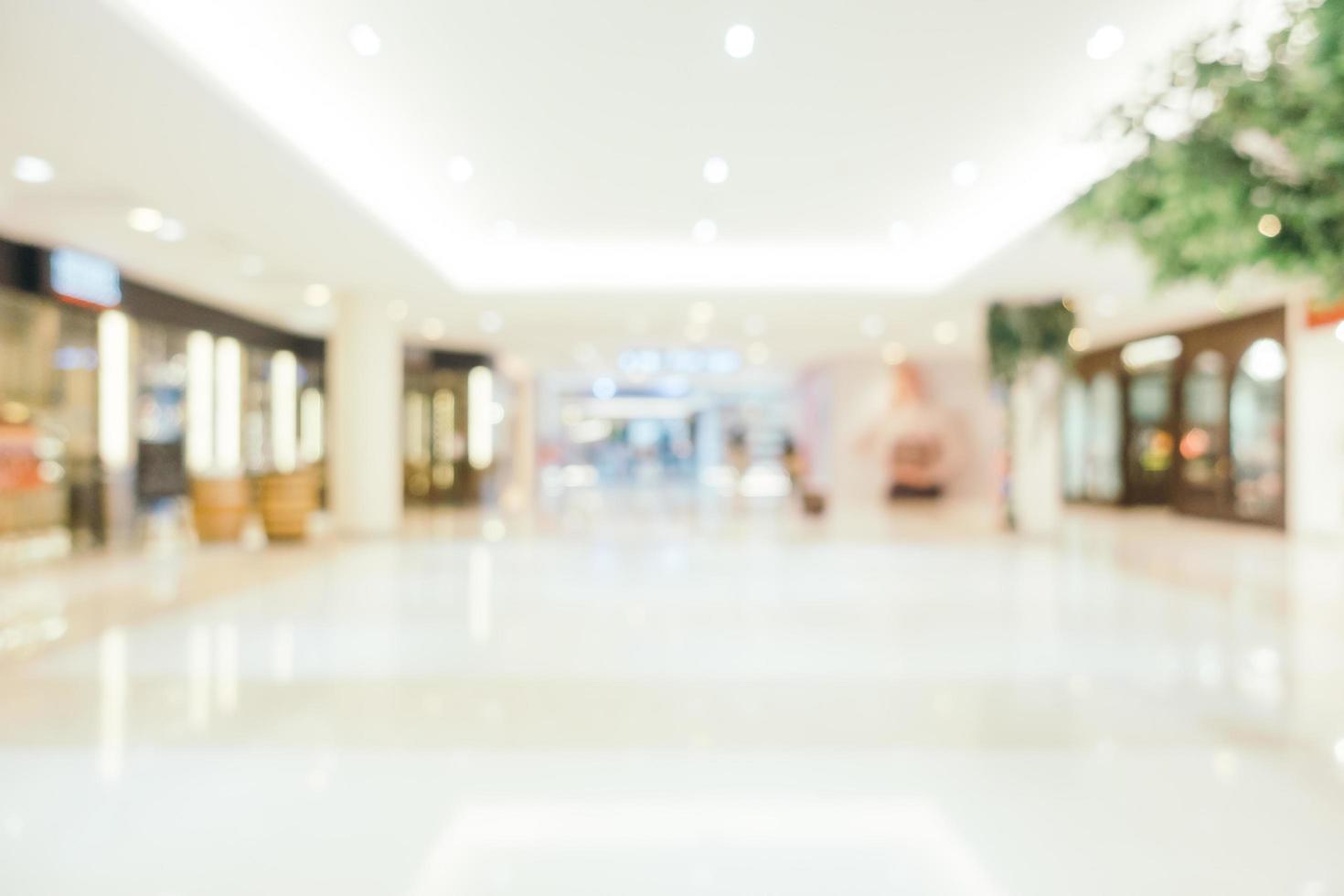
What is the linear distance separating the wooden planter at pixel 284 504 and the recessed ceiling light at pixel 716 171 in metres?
6.29

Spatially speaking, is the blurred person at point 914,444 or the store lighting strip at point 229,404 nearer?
the store lighting strip at point 229,404

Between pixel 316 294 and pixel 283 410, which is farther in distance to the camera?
pixel 283 410

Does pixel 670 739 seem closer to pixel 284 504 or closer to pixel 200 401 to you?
pixel 284 504

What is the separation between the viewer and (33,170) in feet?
23.0

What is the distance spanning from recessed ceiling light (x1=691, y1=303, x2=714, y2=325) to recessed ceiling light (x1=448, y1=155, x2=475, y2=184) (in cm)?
522

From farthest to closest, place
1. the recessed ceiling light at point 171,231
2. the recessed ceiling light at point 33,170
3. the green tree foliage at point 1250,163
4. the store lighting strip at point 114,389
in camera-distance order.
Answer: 1. the store lighting strip at point 114,389
2. the recessed ceiling light at point 171,231
3. the recessed ceiling light at point 33,170
4. the green tree foliage at point 1250,163

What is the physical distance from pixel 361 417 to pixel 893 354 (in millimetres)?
12301

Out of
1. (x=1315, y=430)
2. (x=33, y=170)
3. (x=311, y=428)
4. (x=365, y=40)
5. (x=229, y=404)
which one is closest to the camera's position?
(x=365, y=40)

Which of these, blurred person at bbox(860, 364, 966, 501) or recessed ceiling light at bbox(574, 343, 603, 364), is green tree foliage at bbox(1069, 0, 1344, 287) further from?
blurred person at bbox(860, 364, 966, 501)

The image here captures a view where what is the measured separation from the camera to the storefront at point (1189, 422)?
13.9 meters

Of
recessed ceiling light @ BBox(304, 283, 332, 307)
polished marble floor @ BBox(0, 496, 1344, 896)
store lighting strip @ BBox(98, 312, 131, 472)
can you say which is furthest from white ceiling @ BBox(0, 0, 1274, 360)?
polished marble floor @ BBox(0, 496, 1344, 896)

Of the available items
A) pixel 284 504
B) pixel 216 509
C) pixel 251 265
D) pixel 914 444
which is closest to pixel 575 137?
pixel 251 265

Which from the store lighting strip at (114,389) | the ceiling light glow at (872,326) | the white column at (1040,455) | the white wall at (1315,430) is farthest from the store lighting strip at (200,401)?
the white wall at (1315,430)

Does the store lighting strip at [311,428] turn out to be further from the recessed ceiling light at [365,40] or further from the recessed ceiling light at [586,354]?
the recessed ceiling light at [365,40]
